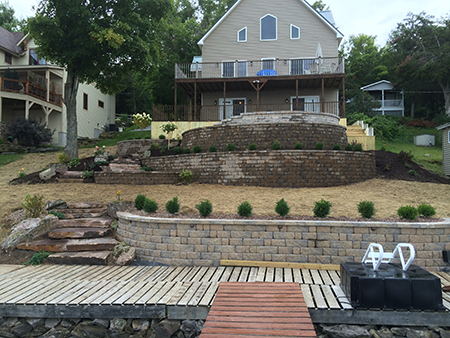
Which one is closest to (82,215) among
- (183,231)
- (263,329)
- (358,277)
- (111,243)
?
(111,243)

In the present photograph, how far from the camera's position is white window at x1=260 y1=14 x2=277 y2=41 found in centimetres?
2005

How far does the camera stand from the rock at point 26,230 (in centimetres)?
662

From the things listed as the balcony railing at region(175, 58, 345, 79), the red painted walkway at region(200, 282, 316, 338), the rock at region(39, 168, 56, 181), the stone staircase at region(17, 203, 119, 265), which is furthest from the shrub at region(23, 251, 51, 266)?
the balcony railing at region(175, 58, 345, 79)

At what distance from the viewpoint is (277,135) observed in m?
12.5

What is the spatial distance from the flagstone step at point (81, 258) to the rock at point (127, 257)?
0.76ft

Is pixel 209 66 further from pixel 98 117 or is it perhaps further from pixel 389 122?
pixel 389 122

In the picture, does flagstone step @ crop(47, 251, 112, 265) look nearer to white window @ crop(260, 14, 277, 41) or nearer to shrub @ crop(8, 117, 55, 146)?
shrub @ crop(8, 117, 55, 146)

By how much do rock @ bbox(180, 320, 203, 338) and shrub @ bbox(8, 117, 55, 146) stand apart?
1778 cm

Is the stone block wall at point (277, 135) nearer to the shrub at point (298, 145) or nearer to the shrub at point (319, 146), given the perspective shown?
the shrub at point (319, 146)

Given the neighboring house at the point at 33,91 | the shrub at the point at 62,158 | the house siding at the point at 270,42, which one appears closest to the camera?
the shrub at the point at 62,158

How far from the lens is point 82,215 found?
792 centimetres

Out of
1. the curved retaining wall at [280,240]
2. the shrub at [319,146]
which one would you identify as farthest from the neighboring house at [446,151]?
the curved retaining wall at [280,240]

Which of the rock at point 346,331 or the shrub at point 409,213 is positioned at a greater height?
the shrub at point 409,213

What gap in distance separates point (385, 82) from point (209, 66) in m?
20.6
